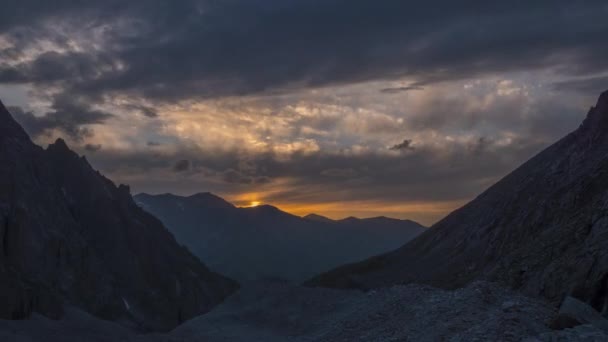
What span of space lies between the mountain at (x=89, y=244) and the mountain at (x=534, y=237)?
118 ft

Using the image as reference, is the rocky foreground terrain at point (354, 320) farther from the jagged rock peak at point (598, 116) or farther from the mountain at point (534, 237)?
the jagged rock peak at point (598, 116)

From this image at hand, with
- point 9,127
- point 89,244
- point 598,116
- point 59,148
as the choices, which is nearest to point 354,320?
point 598,116

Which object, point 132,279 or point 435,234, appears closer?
point 435,234

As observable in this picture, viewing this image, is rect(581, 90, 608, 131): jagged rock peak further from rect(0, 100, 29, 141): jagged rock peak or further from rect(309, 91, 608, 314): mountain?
rect(0, 100, 29, 141): jagged rock peak

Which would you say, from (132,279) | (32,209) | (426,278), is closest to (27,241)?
(32,209)

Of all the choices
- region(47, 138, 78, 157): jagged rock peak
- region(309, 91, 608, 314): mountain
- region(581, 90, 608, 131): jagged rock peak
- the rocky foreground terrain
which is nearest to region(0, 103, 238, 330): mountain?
region(47, 138, 78, 157): jagged rock peak

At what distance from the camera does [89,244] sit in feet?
370

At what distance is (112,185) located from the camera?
13462 centimetres

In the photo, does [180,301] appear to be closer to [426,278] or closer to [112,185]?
[112,185]

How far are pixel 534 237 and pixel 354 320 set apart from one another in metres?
22.7

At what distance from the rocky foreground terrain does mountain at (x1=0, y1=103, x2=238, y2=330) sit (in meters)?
28.8

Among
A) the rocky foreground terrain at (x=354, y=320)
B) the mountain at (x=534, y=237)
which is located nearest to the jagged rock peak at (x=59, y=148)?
the mountain at (x=534, y=237)

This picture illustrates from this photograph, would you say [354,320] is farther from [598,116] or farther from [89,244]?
[89,244]

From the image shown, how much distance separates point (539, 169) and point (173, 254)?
8428 cm
